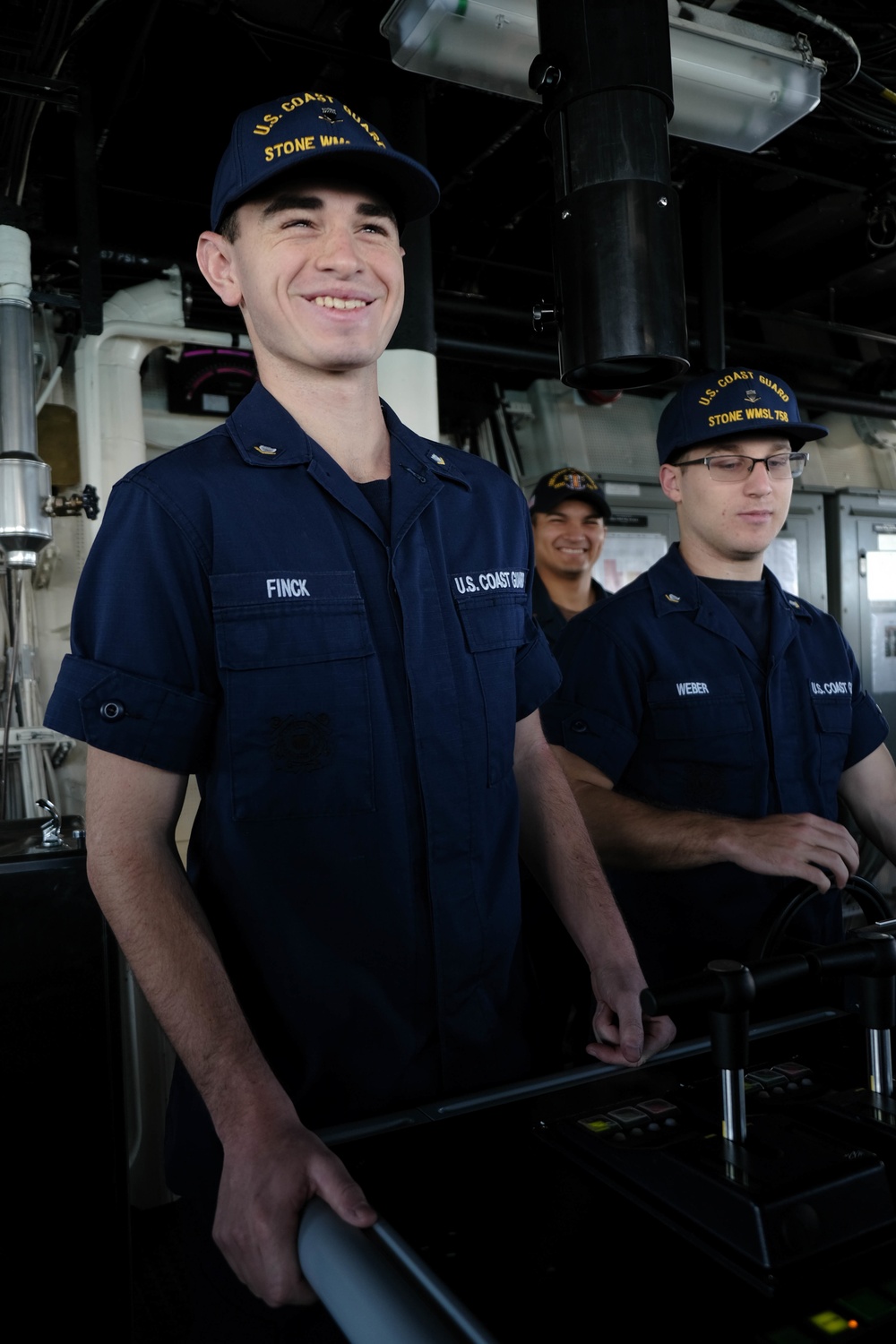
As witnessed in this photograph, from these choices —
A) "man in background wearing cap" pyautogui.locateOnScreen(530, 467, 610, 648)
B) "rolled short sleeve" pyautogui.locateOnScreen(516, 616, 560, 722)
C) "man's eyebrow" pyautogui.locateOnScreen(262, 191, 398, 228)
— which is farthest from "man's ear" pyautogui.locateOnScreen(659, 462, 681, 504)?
"man in background wearing cap" pyautogui.locateOnScreen(530, 467, 610, 648)

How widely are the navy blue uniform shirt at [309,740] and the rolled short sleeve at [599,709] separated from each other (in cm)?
67

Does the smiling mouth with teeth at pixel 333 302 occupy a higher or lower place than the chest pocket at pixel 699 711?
higher

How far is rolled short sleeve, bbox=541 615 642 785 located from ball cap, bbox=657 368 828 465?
1.39 ft

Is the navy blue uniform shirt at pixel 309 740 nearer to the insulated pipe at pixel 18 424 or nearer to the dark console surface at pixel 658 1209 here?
the dark console surface at pixel 658 1209

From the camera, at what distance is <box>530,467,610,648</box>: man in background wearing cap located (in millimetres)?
3230

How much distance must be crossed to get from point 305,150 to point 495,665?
23.7 inches

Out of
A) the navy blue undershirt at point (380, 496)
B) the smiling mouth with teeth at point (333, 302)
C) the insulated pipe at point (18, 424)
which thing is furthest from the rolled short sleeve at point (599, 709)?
the insulated pipe at point (18, 424)

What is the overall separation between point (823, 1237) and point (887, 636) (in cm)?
419

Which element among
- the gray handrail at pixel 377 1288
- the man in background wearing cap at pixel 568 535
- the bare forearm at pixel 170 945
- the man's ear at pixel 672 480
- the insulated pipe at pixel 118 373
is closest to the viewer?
the gray handrail at pixel 377 1288

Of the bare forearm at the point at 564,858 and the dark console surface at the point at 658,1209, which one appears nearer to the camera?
the dark console surface at the point at 658,1209

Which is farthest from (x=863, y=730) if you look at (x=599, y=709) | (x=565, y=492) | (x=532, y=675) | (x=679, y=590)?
(x=565, y=492)

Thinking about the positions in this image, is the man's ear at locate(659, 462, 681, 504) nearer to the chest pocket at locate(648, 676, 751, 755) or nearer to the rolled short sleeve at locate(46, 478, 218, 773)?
the chest pocket at locate(648, 676, 751, 755)

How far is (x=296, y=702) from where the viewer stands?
103 centimetres

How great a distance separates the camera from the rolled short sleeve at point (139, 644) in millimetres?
947
